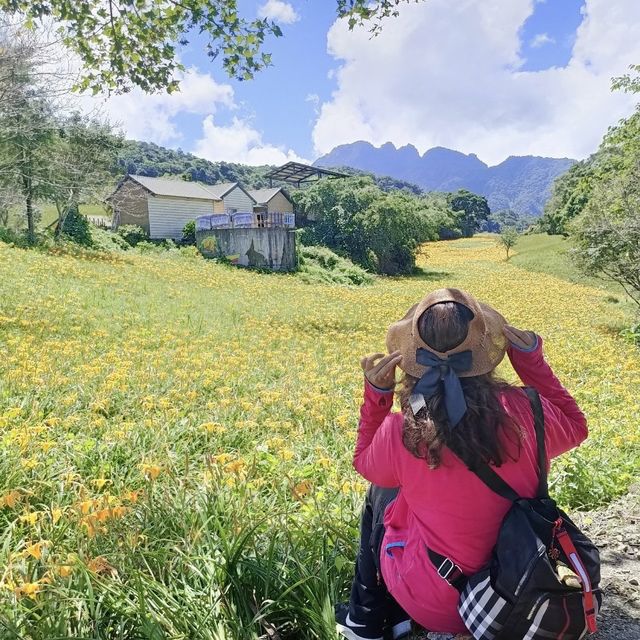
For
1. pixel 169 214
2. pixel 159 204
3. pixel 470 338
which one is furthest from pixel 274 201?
pixel 470 338

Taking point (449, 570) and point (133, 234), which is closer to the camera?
point (449, 570)

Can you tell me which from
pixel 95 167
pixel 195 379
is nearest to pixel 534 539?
pixel 195 379

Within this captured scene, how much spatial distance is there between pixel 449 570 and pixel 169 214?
29310mm

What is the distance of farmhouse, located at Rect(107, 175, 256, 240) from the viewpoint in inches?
1110

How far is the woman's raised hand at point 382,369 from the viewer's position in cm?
188

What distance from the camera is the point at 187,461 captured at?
3.11 meters

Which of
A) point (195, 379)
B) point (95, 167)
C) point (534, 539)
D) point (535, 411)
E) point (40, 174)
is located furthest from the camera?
point (95, 167)

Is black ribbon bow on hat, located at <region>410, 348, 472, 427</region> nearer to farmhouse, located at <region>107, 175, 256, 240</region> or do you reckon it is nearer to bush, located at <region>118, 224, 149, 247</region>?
bush, located at <region>118, 224, 149, 247</region>

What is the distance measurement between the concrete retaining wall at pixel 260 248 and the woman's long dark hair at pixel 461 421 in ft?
73.7

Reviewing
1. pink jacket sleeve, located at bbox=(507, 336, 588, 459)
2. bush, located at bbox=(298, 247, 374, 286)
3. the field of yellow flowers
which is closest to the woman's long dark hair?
pink jacket sleeve, located at bbox=(507, 336, 588, 459)

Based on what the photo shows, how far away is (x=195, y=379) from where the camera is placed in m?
6.25

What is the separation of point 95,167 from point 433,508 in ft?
73.5

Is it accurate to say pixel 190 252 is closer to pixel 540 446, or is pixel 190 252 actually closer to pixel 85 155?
pixel 85 155

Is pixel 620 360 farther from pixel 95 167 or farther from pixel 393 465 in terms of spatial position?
pixel 95 167
